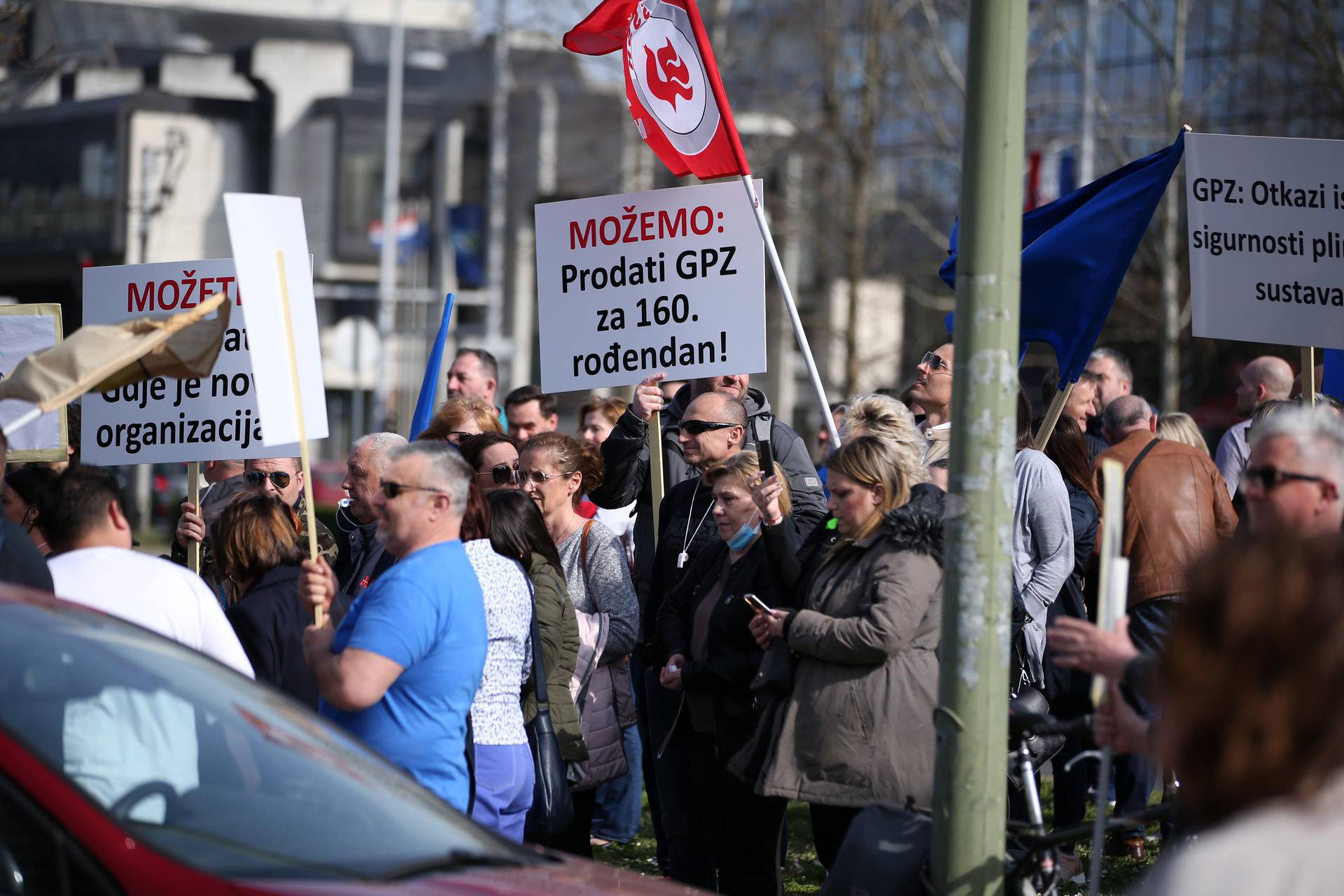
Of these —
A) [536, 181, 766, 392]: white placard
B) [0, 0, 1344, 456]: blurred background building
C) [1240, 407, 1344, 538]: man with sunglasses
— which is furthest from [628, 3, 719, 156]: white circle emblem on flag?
[0, 0, 1344, 456]: blurred background building

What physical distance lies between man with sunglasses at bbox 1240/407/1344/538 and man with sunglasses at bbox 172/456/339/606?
399 centimetres

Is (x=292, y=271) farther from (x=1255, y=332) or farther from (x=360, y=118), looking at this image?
(x=360, y=118)

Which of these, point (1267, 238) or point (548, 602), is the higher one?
point (1267, 238)

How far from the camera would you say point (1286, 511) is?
12.6 feet

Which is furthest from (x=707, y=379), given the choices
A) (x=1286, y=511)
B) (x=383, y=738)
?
(x=1286, y=511)

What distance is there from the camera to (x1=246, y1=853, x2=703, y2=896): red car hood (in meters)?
3.23

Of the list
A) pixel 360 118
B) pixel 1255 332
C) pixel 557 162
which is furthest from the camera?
pixel 360 118

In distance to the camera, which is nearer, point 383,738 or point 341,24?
point 383,738

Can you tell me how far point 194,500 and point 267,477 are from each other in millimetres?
512

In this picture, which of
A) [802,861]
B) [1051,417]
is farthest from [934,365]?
[802,861]

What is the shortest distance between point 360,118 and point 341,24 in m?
13.3

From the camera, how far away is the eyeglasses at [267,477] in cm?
736

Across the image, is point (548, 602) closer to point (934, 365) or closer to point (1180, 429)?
point (934, 365)

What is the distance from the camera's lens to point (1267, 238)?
7.30 m
